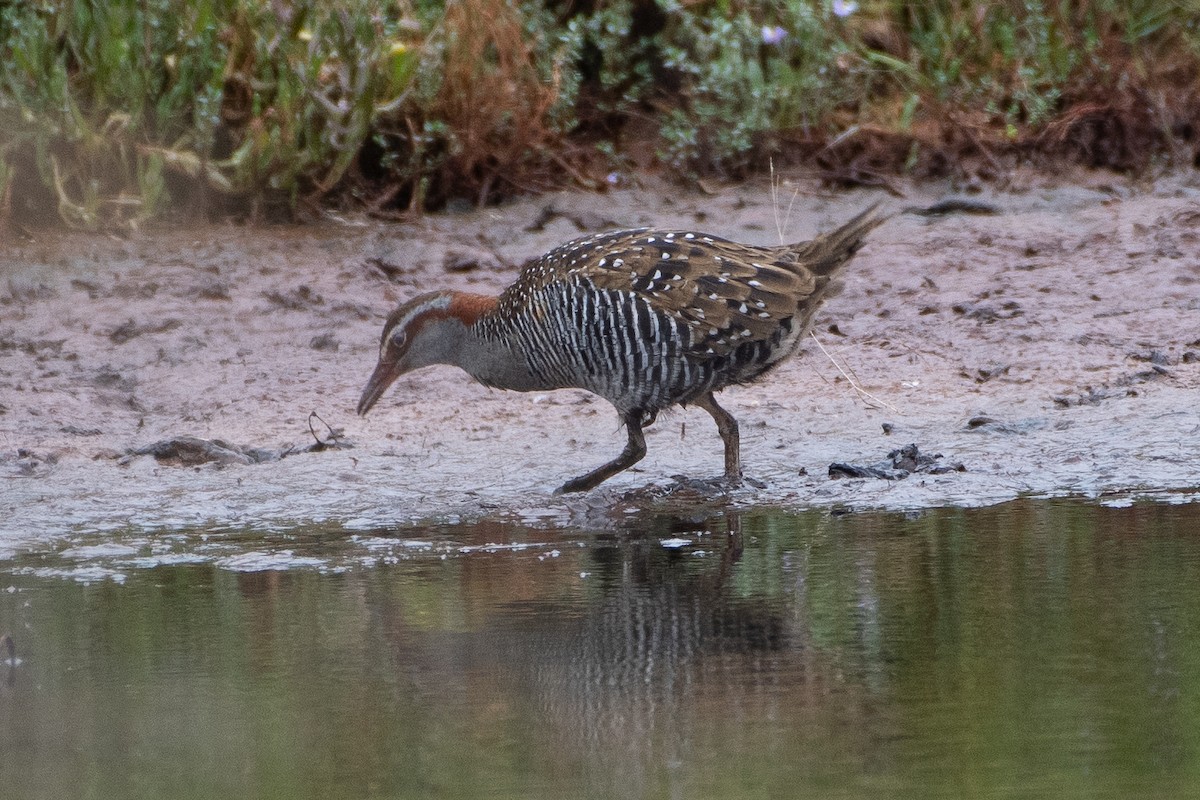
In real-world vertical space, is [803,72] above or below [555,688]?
above

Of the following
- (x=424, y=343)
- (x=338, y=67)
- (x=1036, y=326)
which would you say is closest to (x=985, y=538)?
(x=424, y=343)

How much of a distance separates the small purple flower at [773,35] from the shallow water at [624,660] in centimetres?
494

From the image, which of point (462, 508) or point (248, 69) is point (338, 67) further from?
point (462, 508)

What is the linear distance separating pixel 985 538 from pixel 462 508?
1.84 m

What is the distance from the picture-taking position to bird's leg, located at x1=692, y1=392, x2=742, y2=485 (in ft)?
21.2

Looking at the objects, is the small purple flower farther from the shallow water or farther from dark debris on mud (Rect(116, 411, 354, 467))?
the shallow water

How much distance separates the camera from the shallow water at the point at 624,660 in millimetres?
3463

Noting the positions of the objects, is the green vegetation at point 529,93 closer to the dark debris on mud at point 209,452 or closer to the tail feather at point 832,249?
the dark debris on mud at point 209,452

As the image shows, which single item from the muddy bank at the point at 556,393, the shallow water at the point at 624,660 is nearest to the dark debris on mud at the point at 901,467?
the muddy bank at the point at 556,393

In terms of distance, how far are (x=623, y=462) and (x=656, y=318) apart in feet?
2.10

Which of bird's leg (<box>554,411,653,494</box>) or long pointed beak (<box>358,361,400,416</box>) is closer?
bird's leg (<box>554,411,653,494</box>)

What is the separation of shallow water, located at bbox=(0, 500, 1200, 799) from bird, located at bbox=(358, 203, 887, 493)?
659 millimetres

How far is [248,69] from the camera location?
9070mm

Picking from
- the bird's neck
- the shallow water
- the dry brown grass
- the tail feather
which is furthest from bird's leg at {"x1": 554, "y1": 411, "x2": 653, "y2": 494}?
the dry brown grass
